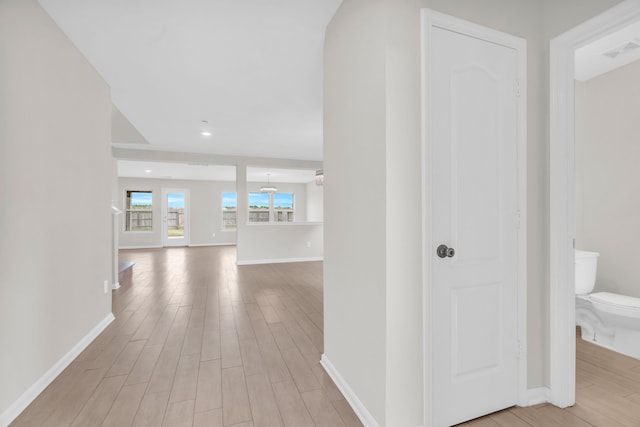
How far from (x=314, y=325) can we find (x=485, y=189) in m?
2.11

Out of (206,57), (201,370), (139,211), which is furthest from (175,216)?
(201,370)

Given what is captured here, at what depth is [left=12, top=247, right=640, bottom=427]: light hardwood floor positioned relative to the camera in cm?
159

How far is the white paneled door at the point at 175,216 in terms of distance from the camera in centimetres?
1030

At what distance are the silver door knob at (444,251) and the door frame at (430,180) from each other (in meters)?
0.06

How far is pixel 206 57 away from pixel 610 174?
401 centimetres

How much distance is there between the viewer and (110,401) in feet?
5.74

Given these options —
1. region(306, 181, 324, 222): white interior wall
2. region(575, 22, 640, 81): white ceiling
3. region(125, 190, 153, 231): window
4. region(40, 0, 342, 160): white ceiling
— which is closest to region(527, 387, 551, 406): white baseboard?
region(575, 22, 640, 81): white ceiling

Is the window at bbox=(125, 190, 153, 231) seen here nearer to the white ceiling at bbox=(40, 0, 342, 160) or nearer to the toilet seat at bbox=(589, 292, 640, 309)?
the white ceiling at bbox=(40, 0, 342, 160)

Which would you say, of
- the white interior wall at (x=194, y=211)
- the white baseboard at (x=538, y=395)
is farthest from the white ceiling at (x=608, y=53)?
the white interior wall at (x=194, y=211)

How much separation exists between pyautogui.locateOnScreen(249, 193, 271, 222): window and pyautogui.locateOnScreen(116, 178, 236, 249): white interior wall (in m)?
0.99

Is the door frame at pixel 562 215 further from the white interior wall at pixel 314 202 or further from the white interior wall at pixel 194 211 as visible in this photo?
→ the white interior wall at pixel 194 211

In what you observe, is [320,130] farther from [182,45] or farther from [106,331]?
[106,331]

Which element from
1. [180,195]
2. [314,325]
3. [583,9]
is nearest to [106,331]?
[314,325]

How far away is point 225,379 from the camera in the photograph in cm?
198
